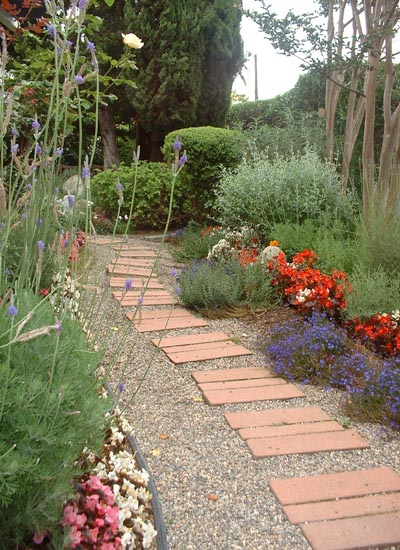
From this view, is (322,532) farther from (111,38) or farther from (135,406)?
(111,38)

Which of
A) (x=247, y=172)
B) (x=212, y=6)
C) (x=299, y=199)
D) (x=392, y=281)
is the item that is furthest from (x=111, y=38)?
(x=392, y=281)

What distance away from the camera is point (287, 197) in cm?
529

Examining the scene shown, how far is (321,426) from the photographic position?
2.36m

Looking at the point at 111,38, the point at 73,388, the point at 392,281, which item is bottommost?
the point at 392,281

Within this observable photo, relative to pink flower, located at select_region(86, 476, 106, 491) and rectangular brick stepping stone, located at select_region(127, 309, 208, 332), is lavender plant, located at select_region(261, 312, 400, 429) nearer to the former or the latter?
rectangular brick stepping stone, located at select_region(127, 309, 208, 332)

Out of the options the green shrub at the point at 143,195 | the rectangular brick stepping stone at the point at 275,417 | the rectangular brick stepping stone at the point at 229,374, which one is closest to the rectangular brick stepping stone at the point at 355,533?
the rectangular brick stepping stone at the point at 275,417

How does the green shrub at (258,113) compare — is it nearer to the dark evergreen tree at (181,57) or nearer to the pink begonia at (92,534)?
the dark evergreen tree at (181,57)

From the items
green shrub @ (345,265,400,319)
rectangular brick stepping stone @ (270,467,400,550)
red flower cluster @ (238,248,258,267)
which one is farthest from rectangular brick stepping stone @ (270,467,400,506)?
red flower cluster @ (238,248,258,267)

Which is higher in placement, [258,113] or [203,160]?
[258,113]

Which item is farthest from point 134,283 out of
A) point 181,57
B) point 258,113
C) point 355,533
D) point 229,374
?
point 258,113

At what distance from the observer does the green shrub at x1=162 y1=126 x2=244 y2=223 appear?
7457 mm

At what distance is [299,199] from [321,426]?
10.7 feet

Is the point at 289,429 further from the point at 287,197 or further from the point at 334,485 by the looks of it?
the point at 287,197

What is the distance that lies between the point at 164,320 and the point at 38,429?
271 centimetres
